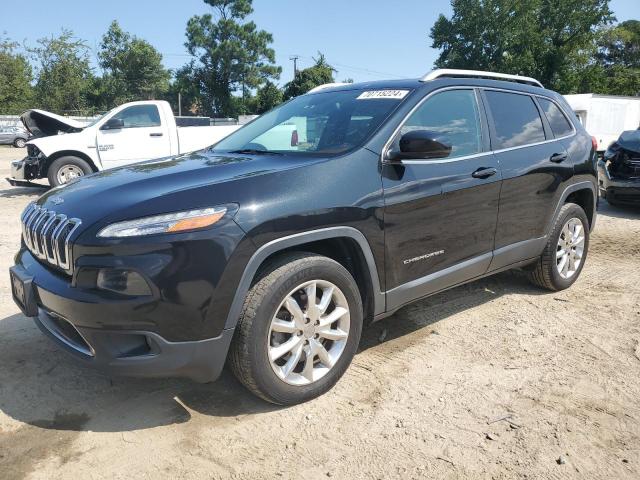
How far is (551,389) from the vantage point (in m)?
2.98

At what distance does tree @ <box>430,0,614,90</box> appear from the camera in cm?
4325

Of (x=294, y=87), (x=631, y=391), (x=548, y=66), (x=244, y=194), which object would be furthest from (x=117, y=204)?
(x=294, y=87)

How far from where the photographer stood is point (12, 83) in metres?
41.4

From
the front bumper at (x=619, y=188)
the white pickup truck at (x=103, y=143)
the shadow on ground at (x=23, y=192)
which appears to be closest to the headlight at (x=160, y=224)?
the front bumper at (x=619, y=188)

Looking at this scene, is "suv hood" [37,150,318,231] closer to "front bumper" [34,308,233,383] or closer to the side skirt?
"front bumper" [34,308,233,383]

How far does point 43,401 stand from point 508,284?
12.8ft

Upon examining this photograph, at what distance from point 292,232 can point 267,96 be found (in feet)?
184

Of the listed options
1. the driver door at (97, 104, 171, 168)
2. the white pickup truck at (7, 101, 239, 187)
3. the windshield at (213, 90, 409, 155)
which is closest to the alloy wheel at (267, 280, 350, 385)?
the windshield at (213, 90, 409, 155)

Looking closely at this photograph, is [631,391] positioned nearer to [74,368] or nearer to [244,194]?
[244,194]

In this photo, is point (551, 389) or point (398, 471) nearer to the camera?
point (398, 471)

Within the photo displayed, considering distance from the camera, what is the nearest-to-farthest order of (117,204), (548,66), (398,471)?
1. (398,471)
2. (117,204)
3. (548,66)

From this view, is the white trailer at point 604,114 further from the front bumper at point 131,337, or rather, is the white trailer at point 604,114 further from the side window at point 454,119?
the front bumper at point 131,337

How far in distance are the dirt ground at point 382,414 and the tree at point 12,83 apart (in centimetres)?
4524

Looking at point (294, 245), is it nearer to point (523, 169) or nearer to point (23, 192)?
point (523, 169)
